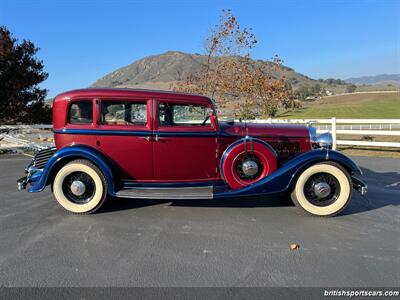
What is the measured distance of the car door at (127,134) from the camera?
474 centimetres

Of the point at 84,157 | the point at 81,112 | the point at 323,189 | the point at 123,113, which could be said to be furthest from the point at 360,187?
the point at 81,112

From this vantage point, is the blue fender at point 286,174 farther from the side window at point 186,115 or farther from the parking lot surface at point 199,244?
the side window at point 186,115

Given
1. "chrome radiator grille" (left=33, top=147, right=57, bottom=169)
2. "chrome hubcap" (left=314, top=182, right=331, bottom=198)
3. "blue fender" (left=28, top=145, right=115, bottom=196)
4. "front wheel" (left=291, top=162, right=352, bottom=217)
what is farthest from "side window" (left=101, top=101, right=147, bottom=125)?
"chrome hubcap" (left=314, top=182, right=331, bottom=198)

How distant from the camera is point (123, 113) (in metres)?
4.80

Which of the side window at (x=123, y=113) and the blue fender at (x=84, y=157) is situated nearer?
the blue fender at (x=84, y=157)

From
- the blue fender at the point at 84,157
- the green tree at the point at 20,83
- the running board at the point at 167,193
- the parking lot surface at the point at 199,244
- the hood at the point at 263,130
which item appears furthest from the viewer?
the green tree at the point at 20,83

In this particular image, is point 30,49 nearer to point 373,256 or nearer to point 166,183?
point 166,183

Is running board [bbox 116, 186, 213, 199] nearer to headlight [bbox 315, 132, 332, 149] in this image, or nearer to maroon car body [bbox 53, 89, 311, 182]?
maroon car body [bbox 53, 89, 311, 182]

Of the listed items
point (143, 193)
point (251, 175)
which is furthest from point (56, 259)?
point (251, 175)

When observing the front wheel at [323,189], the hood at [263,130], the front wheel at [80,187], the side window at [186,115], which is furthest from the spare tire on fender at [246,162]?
the front wheel at [80,187]

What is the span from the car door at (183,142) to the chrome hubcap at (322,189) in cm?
144

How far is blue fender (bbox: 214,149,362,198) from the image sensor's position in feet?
14.9

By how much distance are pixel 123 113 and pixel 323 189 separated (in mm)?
3028

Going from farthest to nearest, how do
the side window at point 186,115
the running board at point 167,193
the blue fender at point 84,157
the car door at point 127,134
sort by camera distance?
1. the side window at point 186,115
2. the car door at point 127,134
3. the blue fender at point 84,157
4. the running board at point 167,193
